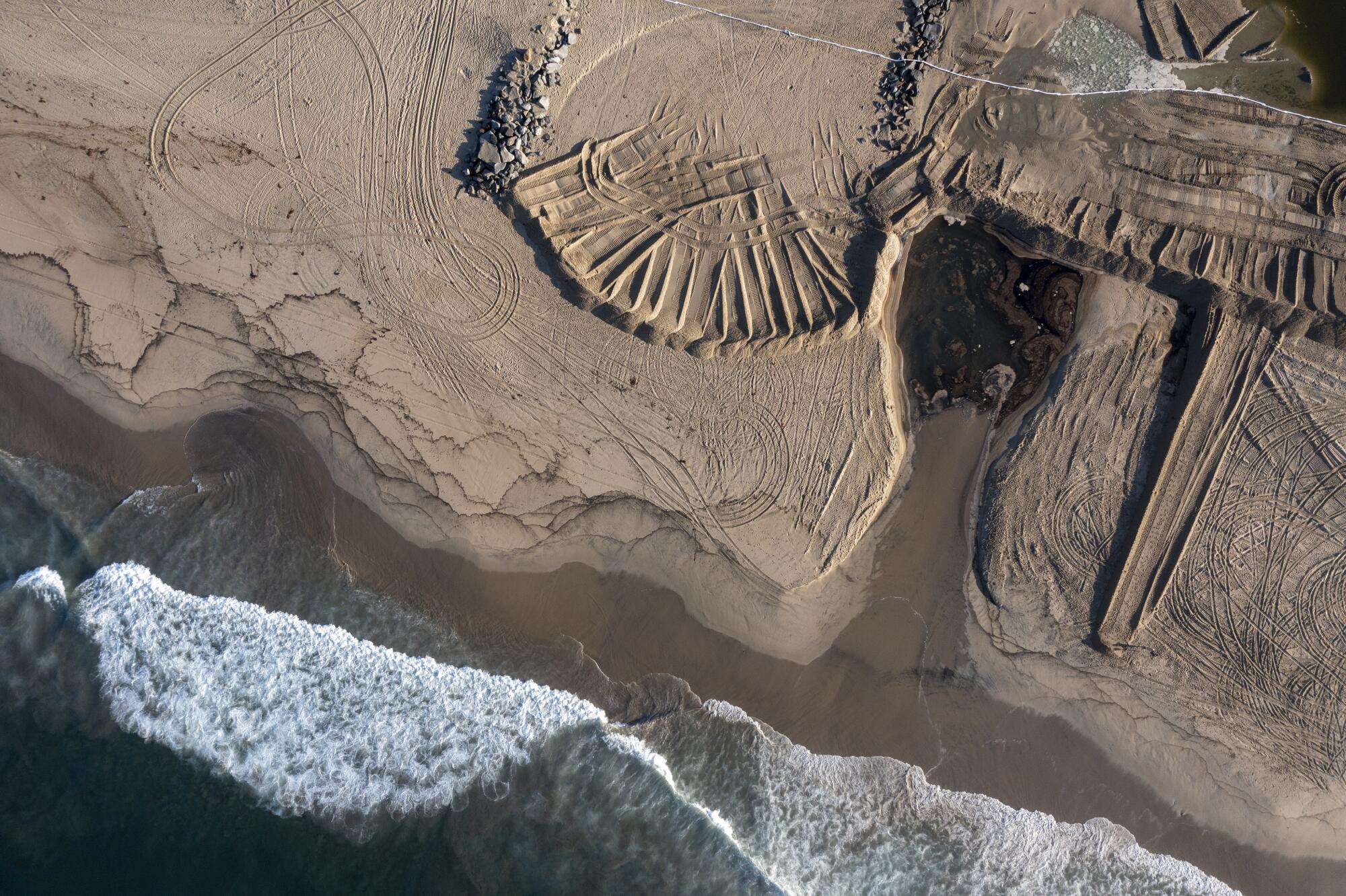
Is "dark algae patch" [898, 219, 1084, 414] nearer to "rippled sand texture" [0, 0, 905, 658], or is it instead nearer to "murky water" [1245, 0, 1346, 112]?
"rippled sand texture" [0, 0, 905, 658]

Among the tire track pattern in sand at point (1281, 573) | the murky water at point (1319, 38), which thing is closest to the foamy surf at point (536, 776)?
the tire track pattern in sand at point (1281, 573)

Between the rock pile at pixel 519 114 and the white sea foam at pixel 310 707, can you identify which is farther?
the rock pile at pixel 519 114

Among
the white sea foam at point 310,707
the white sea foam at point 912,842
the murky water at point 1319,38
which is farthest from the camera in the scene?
the murky water at point 1319,38

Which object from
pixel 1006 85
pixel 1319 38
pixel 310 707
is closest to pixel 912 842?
pixel 310 707

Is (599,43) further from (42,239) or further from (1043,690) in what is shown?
(1043,690)

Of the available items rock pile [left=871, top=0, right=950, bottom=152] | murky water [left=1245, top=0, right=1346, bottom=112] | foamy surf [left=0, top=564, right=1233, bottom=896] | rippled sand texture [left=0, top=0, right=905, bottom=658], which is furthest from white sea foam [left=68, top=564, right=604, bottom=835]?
murky water [left=1245, top=0, right=1346, bottom=112]

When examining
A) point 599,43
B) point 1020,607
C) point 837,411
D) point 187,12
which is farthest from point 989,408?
point 187,12

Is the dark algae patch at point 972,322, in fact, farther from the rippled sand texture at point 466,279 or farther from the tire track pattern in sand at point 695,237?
the tire track pattern in sand at point 695,237
